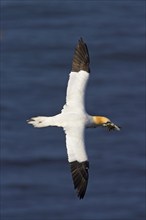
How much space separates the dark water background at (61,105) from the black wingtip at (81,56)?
10.1m

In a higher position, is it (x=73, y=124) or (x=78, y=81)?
(x=78, y=81)

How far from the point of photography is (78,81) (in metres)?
20.5

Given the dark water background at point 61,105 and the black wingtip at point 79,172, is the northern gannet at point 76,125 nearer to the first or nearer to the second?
the black wingtip at point 79,172

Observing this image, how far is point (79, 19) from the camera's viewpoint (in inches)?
1453

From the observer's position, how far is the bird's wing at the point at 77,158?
61.9ft

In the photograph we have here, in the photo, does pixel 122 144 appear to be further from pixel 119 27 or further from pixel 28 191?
pixel 119 27

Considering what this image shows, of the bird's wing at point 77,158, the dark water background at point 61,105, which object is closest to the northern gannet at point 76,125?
the bird's wing at point 77,158

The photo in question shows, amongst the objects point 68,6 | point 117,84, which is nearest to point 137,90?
point 117,84

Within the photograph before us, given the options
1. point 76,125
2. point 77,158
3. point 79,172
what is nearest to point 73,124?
point 76,125

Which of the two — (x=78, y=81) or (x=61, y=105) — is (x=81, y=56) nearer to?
(x=78, y=81)

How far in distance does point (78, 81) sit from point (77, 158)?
1.93 m

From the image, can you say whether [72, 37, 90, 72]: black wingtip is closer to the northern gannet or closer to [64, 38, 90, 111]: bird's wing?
[64, 38, 90, 111]: bird's wing

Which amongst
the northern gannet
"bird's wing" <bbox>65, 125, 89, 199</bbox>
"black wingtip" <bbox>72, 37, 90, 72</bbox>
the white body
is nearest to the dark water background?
"black wingtip" <bbox>72, 37, 90, 72</bbox>

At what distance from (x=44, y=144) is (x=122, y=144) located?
77.5 inches
